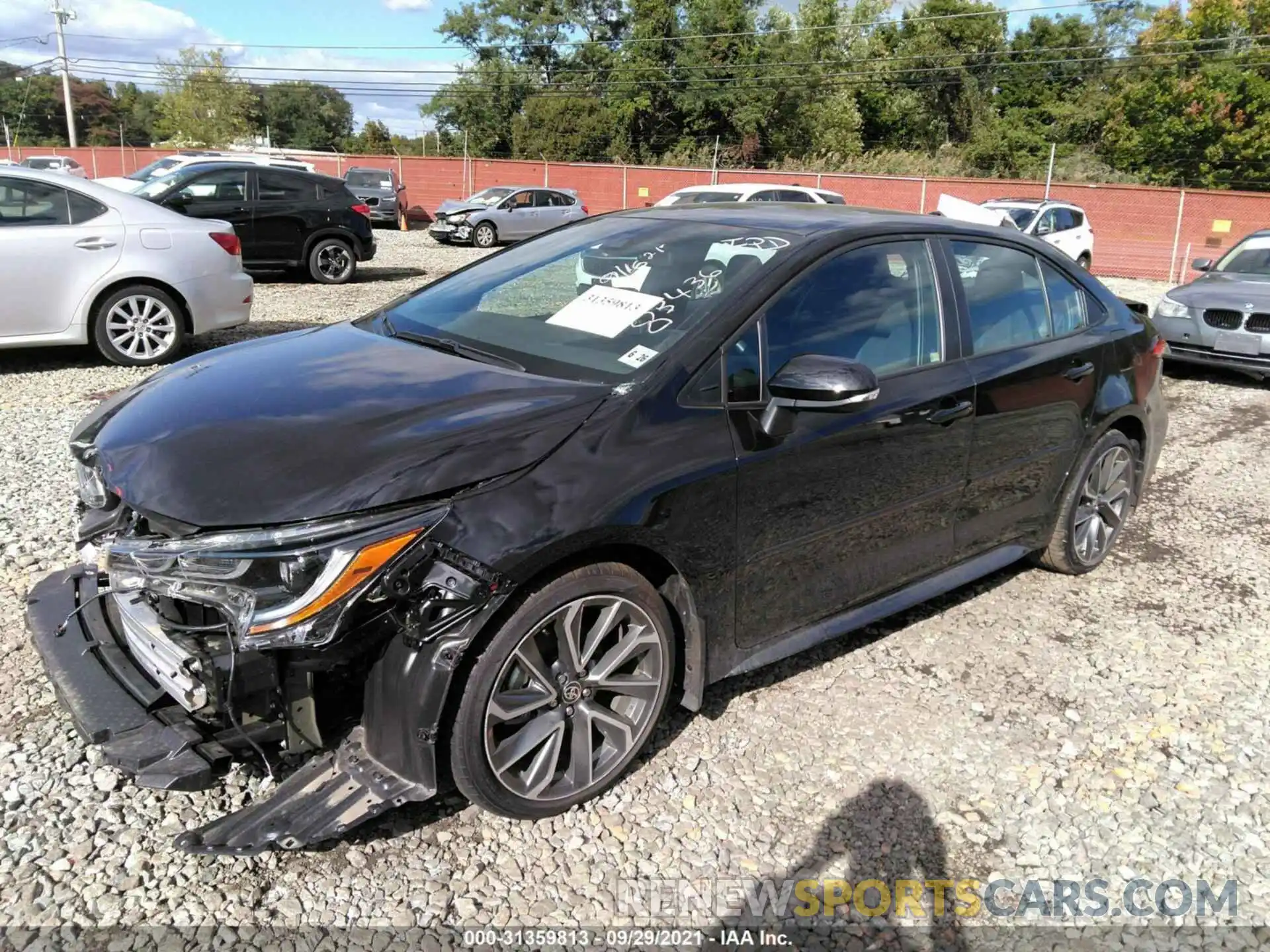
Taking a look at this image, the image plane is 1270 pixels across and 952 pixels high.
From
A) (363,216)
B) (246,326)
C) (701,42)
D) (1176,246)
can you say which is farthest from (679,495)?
(701,42)

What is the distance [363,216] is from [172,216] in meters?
6.52

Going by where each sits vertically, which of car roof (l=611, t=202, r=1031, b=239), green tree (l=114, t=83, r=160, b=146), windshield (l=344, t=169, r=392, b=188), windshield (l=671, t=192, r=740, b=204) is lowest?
car roof (l=611, t=202, r=1031, b=239)

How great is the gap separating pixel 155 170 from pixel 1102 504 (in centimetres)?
1512

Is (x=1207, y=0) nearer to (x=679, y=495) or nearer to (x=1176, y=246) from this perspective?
(x=1176, y=246)

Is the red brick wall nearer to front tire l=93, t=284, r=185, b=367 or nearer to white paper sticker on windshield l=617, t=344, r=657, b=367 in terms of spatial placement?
front tire l=93, t=284, r=185, b=367

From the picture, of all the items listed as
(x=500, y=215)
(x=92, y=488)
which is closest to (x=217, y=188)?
(x=500, y=215)

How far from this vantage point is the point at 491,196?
76.9 feet

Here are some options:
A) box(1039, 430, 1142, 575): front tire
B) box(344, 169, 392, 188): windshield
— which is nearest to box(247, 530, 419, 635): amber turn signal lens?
box(1039, 430, 1142, 575): front tire

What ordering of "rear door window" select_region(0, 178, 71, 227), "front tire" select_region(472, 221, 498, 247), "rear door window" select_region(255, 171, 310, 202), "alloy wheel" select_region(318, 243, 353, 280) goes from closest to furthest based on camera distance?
"rear door window" select_region(0, 178, 71, 227) < "rear door window" select_region(255, 171, 310, 202) < "alloy wheel" select_region(318, 243, 353, 280) < "front tire" select_region(472, 221, 498, 247)

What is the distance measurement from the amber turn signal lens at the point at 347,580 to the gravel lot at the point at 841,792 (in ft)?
2.49

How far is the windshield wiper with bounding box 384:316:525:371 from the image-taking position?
308 centimetres

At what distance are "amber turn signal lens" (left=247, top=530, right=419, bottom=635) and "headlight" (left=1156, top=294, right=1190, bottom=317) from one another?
9696mm

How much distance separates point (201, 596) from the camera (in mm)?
2281

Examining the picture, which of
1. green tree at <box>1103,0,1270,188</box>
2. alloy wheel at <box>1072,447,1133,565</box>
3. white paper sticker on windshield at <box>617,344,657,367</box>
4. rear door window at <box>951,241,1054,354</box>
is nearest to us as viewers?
white paper sticker on windshield at <box>617,344,657,367</box>
